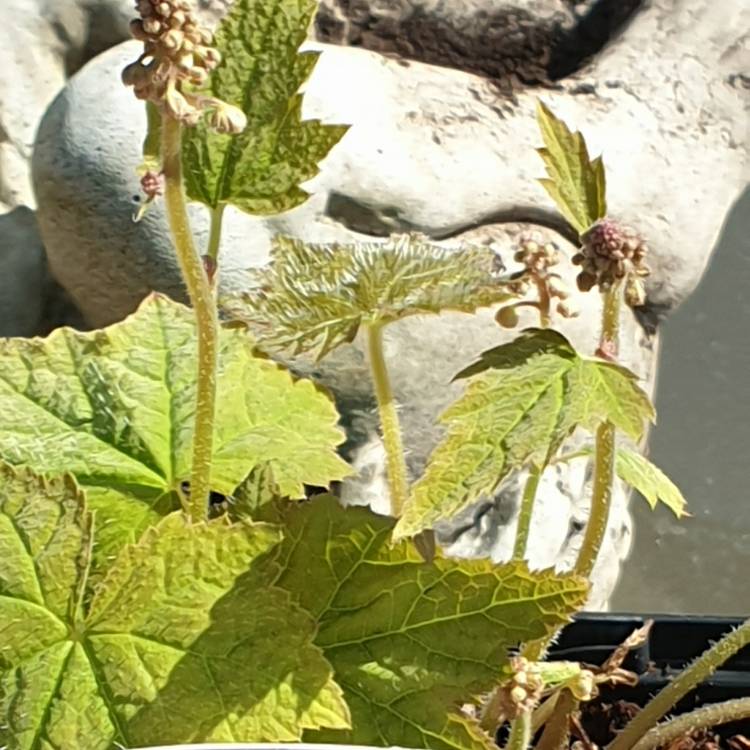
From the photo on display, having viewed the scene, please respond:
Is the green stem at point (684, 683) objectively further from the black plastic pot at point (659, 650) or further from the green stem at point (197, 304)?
the green stem at point (197, 304)

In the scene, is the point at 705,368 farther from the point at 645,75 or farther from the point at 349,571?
the point at 349,571

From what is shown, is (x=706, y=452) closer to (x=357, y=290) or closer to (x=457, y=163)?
(x=457, y=163)

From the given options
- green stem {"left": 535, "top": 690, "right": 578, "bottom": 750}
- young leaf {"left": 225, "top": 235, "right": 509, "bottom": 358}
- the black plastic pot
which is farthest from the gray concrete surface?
young leaf {"left": 225, "top": 235, "right": 509, "bottom": 358}

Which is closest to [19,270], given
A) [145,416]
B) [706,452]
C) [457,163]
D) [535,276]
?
[457,163]

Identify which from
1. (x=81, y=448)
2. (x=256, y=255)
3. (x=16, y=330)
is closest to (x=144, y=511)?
(x=81, y=448)

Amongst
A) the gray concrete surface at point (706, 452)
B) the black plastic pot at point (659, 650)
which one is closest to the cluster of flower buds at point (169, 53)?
the black plastic pot at point (659, 650)

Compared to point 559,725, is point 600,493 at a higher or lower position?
higher

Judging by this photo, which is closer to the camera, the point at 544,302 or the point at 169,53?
the point at 169,53
